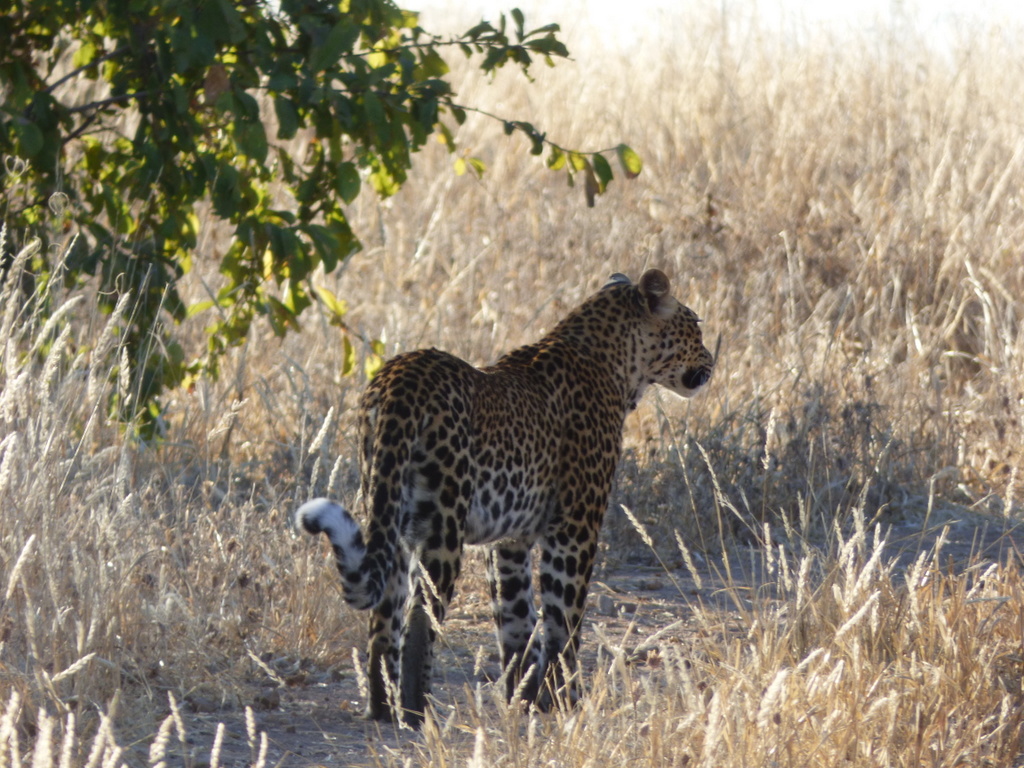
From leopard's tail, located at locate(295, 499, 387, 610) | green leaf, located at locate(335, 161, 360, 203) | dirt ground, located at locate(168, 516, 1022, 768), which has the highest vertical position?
green leaf, located at locate(335, 161, 360, 203)

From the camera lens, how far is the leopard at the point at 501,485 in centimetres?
359

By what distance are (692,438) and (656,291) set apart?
0.90 meters

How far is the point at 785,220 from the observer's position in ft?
30.0

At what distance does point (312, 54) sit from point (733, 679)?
2644 millimetres

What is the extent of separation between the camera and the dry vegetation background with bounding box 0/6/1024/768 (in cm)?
311

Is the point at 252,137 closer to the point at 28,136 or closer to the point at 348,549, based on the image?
the point at 28,136

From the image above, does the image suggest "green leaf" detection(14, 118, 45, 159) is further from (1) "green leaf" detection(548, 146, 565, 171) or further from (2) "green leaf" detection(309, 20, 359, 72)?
(1) "green leaf" detection(548, 146, 565, 171)

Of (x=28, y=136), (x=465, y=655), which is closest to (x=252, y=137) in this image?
(x=28, y=136)

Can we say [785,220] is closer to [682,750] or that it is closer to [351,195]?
[351,195]

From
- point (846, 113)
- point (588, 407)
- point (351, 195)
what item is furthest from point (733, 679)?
point (846, 113)

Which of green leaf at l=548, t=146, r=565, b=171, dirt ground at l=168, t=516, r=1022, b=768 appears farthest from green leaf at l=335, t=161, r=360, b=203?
dirt ground at l=168, t=516, r=1022, b=768

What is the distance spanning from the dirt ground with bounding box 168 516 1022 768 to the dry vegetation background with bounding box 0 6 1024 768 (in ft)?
0.17

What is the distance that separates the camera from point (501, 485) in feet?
12.7

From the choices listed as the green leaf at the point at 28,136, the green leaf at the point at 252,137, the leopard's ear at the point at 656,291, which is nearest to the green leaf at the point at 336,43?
the green leaf at the point at 252,137
